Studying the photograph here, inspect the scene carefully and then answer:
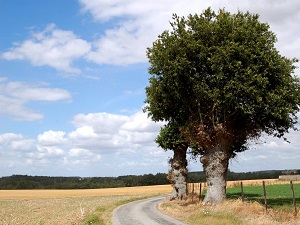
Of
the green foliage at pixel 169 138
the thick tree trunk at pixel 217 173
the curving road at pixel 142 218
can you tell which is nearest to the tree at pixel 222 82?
the thick tree trunk at pixel 217 173

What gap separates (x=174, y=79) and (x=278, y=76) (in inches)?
338

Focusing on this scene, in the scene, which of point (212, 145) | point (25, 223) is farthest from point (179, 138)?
point (25, 223)

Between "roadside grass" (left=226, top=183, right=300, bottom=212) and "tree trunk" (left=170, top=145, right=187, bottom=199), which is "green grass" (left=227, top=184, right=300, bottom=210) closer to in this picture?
"roadside grass" (left=226, top=183, right=300, bottom=212)

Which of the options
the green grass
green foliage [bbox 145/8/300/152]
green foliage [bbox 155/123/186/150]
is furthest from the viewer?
green foliage [bbox 155/123/186/150]

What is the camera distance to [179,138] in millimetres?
43188

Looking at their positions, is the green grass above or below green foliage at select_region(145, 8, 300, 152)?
below

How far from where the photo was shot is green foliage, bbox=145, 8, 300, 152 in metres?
29.6

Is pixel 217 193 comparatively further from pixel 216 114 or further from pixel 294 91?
pixel 294 91

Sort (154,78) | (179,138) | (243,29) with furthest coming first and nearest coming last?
1. (179,138)
2. (154,78)
3. (243,29)

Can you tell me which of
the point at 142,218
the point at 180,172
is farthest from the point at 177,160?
the point at 142,218

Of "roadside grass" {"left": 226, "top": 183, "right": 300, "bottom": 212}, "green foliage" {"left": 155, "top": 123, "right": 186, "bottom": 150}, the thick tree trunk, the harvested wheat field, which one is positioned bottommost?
the harvested wheat field

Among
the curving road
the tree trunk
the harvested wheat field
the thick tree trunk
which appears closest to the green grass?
the thick tree trunk

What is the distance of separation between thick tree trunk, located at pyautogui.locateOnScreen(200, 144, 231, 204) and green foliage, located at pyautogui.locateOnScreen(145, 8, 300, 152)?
3.50ft

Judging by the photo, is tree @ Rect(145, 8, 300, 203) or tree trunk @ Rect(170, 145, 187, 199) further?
tree trunk @ Rect(170, 145, 187, 199)
